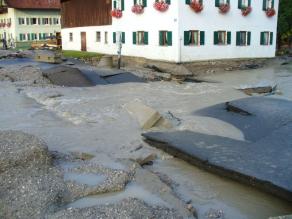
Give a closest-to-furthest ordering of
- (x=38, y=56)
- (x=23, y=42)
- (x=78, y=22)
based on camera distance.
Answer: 1. (x=38, y=56)
2. (x=78, y=22)
3. (x=23, y=42)

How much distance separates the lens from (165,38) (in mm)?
29203

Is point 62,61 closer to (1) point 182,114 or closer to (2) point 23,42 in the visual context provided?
(1) point 182,114

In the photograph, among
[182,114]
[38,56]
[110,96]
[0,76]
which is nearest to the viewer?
[182,114]

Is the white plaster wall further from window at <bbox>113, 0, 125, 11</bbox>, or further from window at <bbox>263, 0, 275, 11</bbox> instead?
window at <bbox>113, 0, 125, 11</bbox>

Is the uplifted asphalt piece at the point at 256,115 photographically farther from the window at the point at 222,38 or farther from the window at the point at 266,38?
the window at the point at 266,38


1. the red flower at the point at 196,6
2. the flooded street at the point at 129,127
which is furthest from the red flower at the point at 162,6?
the flooded street at the point at 129,127

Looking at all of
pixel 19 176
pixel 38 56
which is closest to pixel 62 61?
pixel 38 56

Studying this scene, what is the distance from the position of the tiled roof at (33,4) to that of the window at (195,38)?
1429 inches

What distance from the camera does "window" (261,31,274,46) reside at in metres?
33.8

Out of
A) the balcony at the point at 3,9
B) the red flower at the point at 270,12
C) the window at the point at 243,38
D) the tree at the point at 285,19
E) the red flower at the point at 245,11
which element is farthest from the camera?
the balcony at the point at 3,9

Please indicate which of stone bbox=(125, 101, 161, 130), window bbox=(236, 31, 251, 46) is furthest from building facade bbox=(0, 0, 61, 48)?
stone bbox=(125, 101, 161, 130)

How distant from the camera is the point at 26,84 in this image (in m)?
21.0

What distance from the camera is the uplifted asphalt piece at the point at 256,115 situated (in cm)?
1159

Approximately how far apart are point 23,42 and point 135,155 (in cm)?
5124
